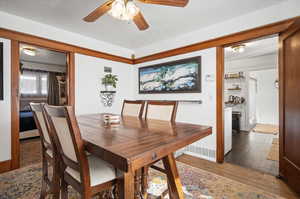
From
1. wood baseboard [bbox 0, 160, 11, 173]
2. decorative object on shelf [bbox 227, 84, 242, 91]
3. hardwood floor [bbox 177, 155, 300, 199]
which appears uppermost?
decorative object on shelf [bbox 227, 84, 242, 91]

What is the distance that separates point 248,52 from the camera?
410cm

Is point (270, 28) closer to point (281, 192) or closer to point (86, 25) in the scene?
point (281, 192)

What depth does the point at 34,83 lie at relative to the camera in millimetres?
5484

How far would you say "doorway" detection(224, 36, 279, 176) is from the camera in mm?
2658

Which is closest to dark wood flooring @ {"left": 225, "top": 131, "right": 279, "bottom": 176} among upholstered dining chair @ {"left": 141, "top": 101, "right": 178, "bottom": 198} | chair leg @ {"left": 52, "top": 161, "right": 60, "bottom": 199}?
upholstered dining chair @ {"left": 141, "top": 101, "right": 178, "bottom": 198}

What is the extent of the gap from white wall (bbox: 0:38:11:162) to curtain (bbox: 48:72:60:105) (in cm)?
394

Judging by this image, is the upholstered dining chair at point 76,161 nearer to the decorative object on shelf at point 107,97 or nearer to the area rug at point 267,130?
the decorative object on shelf at point 107,97

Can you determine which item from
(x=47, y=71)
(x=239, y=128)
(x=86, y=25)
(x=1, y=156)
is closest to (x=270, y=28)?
(x=86, y=25)

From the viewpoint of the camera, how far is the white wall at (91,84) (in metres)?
2.88

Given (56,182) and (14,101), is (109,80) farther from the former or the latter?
(56,182)

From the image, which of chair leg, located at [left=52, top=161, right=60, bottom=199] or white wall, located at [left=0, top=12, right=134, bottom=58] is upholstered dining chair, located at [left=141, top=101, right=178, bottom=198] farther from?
white wall, located at [left=0, top=12, right=134, bottom=58]

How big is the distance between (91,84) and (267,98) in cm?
679

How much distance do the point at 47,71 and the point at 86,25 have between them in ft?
13.5

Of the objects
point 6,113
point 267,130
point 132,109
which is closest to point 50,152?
point 132,109
